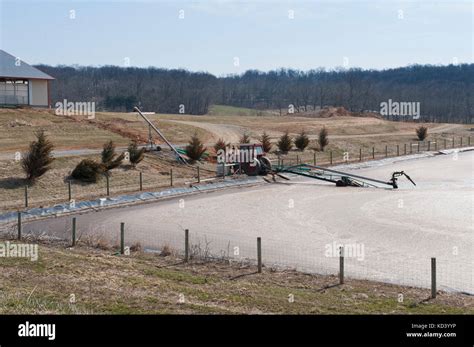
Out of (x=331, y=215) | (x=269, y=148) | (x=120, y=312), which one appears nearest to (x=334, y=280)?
(x=120, y=312)

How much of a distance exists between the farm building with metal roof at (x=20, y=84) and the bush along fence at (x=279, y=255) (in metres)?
31.2

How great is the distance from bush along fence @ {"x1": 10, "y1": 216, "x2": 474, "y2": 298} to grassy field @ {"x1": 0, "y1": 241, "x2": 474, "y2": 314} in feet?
1.91

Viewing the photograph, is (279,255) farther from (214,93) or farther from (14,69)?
(214,93)

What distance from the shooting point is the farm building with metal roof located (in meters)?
49.2

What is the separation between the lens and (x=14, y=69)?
49875 millimetres

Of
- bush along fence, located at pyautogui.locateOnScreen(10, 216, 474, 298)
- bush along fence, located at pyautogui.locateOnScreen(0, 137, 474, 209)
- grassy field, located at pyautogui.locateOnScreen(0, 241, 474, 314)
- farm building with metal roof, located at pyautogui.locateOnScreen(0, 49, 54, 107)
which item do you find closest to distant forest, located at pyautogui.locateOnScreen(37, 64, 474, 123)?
farm building with metal roof, located at pyautogui.locateOnScreen(0, 49, 54, 107)

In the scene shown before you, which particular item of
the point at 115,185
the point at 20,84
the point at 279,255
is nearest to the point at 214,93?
the point at 20,84

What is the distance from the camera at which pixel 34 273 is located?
13156mm

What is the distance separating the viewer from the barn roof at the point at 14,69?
160ft

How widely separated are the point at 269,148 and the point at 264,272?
32786 millimetres

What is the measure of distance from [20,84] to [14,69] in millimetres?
1209

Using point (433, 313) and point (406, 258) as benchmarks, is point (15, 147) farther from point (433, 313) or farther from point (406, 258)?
point (433, 313)

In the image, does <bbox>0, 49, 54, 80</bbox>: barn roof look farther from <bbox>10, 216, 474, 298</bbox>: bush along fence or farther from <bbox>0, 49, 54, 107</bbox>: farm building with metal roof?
<bbox>10, 216, 474, 298</bbox>: bush along fence

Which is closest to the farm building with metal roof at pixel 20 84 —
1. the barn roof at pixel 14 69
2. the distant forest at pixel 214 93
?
the barn roof at pixel 14 69
